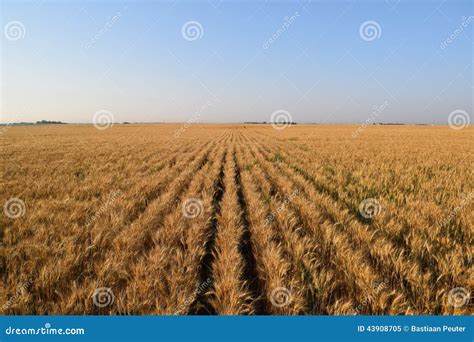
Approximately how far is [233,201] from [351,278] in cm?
355

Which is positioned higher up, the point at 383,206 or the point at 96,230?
the point at 383,206

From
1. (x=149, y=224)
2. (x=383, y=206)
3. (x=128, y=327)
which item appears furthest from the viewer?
(x=383, y=206)

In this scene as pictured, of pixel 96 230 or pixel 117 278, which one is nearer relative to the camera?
pixel 117 278

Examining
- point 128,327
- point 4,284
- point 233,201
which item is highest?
point 233,201

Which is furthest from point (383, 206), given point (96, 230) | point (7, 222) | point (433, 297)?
point (7, 222)

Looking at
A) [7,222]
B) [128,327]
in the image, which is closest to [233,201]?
[128,327]

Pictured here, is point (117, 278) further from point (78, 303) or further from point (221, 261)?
point (221, 261)

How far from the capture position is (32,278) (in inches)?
121

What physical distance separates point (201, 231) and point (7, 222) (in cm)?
346

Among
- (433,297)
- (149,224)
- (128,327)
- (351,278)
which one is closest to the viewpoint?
(128,327)

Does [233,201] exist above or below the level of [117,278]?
above

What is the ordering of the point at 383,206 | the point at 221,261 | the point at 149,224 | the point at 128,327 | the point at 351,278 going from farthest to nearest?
the point at 383,206 < the point at 149,224 < the point at 221,261 < the point at 351,278 < the point at 128,327

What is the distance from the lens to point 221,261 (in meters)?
3.50

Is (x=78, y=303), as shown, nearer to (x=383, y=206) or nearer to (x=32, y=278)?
(x=32, y=278)
